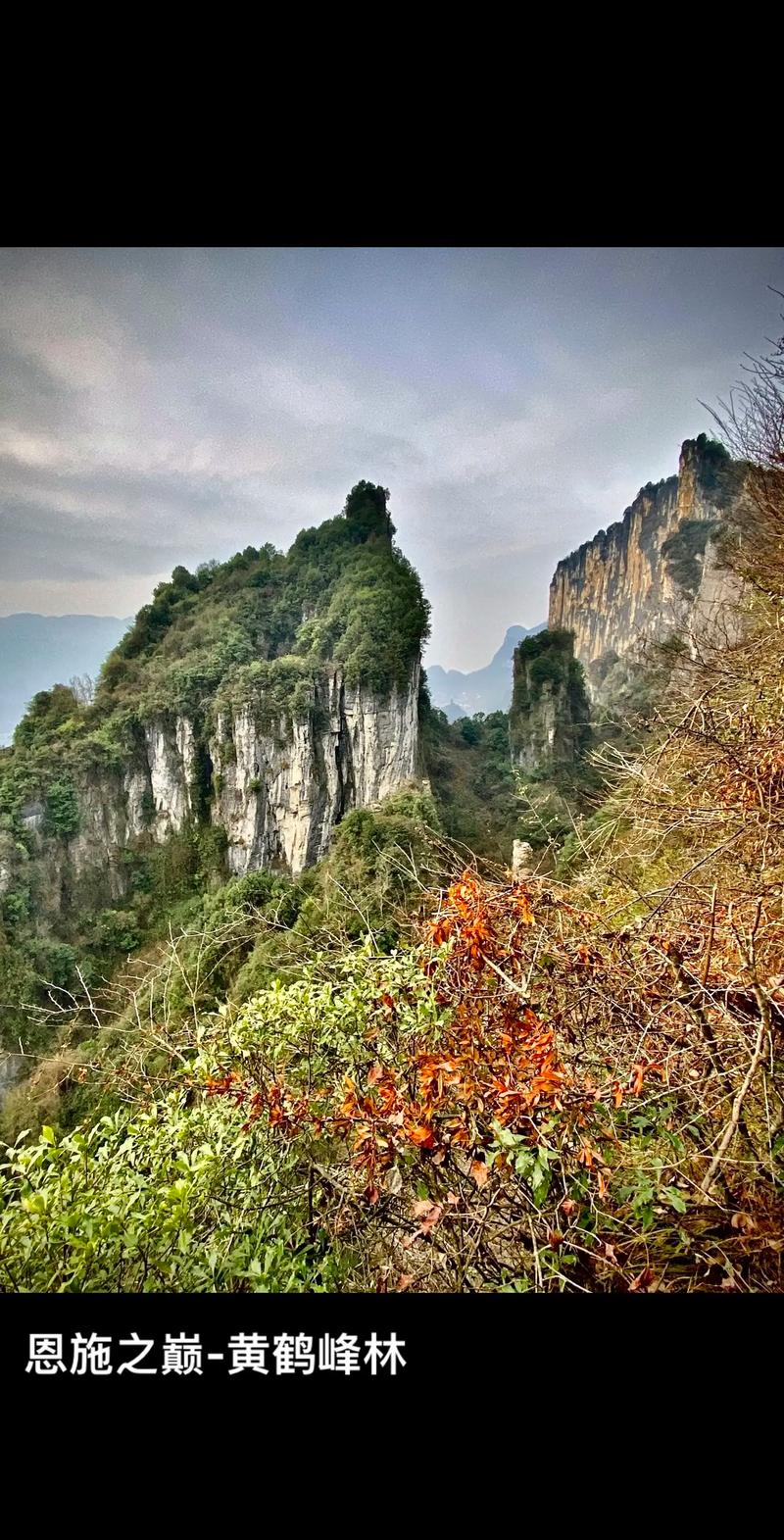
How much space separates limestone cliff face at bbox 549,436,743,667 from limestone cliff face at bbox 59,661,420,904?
32.0 ft

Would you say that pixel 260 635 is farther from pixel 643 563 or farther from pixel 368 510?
pixel 643 563

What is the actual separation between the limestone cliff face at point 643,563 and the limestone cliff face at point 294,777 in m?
9.75

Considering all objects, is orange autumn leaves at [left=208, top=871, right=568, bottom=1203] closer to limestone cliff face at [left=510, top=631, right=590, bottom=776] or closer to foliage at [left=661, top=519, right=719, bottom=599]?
limestone cliff face at [left=510, top=631, right=590, bottom=776]

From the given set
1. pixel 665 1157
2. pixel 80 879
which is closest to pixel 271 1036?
pixel 665 1157

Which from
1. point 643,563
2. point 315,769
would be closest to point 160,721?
point 315,769

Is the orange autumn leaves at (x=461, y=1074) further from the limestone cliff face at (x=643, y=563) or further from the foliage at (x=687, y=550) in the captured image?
the foliage at (x=687, y=550)

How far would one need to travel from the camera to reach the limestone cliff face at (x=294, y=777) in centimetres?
1732

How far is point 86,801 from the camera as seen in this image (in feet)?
61.7

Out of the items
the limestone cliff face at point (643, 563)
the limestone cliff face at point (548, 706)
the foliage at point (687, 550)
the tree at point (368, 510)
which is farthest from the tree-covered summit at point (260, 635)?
the foliage at point (687, 550)

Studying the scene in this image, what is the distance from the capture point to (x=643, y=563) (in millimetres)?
25406

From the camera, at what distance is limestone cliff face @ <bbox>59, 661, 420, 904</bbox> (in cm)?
1732

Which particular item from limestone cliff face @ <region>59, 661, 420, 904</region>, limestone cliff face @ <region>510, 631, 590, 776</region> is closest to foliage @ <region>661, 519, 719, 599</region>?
limestone cliff face @ <region>510, 631, 590, 776</region>

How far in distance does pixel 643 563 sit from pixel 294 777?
63.3ft
